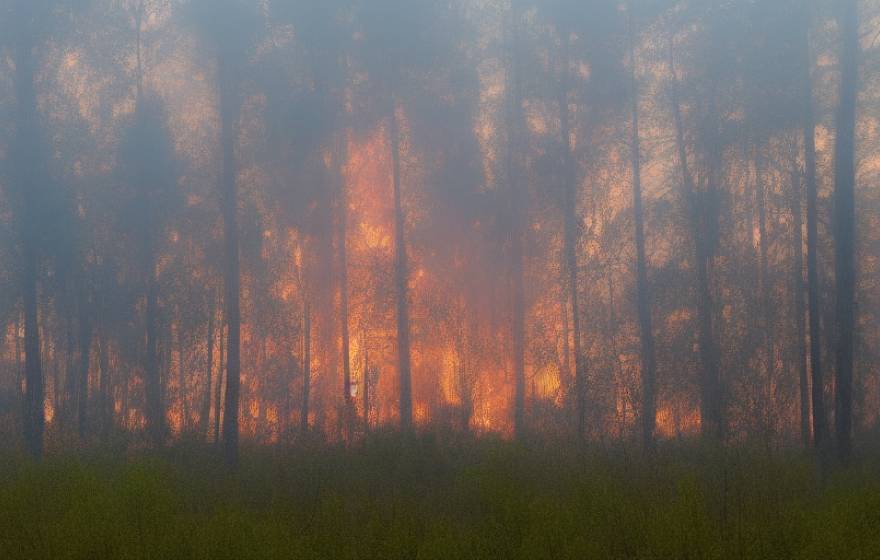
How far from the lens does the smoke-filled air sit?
11625 mm

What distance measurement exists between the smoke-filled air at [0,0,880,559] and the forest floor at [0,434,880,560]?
0.87 feet

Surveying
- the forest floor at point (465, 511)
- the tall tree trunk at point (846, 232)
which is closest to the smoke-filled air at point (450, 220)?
the tall tree trunk at point (846, 232)

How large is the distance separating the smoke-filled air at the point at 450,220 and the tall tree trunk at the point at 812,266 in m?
0.07

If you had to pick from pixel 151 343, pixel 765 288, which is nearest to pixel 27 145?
pixel 151 343

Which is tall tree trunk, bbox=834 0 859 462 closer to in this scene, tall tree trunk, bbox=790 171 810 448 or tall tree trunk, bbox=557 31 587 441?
tall tree trunk, bbox=790 171 810 448

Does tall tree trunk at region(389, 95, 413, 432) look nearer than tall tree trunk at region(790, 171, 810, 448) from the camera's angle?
No

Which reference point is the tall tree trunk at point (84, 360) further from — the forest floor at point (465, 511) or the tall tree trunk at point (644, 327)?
the tall tree trunk at point (644, 327)

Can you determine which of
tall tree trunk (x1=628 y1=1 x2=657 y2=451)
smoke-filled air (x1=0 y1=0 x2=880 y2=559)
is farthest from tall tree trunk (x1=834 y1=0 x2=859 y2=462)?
tall tree trunk (x1=628 y1=1 x2=657 y2=451)

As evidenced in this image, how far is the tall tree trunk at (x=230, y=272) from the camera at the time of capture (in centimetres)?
1169

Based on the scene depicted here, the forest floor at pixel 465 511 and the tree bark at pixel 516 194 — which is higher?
the tree bark at pixel 516 194

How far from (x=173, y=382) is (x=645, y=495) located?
1012 inches

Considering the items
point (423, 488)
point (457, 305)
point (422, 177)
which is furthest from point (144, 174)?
point (423, 488)

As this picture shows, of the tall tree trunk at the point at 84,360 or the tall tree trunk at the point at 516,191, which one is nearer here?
the tall tree trunk at the point at 516,191

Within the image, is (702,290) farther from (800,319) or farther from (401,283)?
(401,283)
